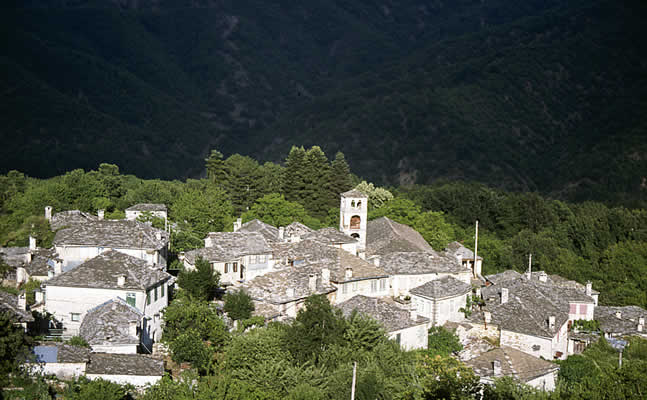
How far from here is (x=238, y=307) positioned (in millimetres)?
40375

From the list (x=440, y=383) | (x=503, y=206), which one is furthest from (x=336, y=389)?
(x=503, y=206)

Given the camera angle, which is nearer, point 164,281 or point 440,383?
point 440,383

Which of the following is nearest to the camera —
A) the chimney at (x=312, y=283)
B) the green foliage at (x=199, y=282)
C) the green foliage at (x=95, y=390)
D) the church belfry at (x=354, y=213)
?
the green foliage at (x=95, y=390)

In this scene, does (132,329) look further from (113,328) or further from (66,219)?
(66,219)

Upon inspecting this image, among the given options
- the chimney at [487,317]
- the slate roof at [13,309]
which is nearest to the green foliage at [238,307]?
the slate roof at [13,309]

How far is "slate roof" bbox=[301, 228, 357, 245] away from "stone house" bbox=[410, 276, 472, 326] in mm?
8735

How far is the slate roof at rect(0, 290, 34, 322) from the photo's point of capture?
33497 millimetres

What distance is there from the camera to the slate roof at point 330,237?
2142 inches

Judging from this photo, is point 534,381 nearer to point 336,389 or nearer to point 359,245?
point 336,389

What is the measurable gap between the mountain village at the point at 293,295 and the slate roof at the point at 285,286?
0.10m

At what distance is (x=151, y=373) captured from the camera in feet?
102

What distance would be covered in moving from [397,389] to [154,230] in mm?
24828

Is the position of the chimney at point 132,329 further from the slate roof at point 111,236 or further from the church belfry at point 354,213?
the church belfry at point 354,213

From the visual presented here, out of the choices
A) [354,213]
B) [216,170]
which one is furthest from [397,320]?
[216,170]
